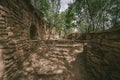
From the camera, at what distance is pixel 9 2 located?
3.21m

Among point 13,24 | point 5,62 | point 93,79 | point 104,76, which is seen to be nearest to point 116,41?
point 104,76

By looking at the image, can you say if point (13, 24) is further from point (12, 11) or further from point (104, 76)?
point (104, 76)

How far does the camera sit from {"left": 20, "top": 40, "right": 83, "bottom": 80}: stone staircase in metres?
3.46

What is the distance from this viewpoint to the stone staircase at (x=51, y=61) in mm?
3459

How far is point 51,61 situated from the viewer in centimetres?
448

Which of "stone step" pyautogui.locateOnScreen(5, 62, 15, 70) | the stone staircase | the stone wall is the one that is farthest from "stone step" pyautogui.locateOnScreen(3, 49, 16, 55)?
the stone wall

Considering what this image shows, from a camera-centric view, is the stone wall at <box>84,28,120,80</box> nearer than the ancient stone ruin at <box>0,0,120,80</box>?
Yes

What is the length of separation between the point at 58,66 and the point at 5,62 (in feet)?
6.38

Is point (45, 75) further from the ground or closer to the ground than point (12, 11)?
closer to the ground

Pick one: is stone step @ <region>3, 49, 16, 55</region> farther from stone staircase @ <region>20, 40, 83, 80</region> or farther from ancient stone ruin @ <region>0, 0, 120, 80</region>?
Answer: stone staircase @ <region>20, 40, 83, 80</region>

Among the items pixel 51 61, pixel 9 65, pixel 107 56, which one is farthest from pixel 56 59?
pixel 107 56

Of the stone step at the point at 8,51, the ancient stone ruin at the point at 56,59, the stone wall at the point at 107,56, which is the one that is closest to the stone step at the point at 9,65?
the ancient stone ruin at the point at 56,59

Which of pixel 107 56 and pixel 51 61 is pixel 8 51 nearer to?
pixel 51 61

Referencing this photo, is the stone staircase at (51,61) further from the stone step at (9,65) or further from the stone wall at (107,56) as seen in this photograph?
the stone wall at (107,56)
